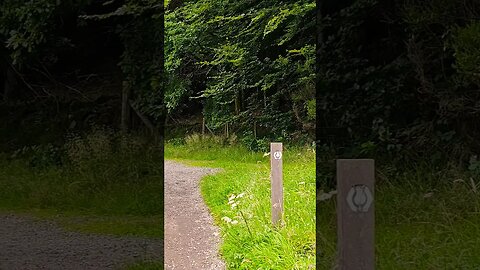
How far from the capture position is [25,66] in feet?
23.8

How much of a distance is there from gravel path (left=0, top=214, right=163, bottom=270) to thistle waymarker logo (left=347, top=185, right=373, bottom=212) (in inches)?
98.7

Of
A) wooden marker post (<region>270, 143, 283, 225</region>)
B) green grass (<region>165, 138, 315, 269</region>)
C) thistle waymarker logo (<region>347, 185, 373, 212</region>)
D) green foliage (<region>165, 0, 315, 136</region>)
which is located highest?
green foliage (<region>165, 0, 315, 136</region>)

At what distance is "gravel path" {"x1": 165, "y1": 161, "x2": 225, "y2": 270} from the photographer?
14.9 feet

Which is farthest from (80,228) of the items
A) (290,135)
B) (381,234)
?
(290,135)

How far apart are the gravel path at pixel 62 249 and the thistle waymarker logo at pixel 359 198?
98.7 inches

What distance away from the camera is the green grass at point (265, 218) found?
12.8 ft

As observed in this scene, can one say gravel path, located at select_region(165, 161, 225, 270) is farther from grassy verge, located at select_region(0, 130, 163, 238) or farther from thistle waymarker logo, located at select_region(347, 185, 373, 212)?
thistle waymarker logo, located at select_region(347, 185, 373, 212)

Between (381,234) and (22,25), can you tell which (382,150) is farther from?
(22,25)

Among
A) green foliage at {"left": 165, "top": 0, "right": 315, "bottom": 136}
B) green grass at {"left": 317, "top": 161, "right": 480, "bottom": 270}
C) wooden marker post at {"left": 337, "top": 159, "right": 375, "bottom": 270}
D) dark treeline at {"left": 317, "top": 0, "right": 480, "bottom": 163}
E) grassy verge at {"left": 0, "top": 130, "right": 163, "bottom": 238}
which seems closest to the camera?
wooden marker post at {"left": 337, "top": 159, "right": 375, "bottom": 270}

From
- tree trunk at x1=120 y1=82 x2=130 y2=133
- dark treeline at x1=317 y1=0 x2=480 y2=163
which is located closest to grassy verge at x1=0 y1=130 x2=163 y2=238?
tree trunk at x1=120 y1=82 x2=130 y2=133

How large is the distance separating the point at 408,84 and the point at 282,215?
8.63 ft

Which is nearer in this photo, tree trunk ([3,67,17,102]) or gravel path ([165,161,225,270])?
gravel path ([165,161,225,270])

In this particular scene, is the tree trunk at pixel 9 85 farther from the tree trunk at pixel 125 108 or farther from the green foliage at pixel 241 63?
the green foliage at pixel 241 63

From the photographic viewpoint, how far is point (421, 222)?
427 centimetres
